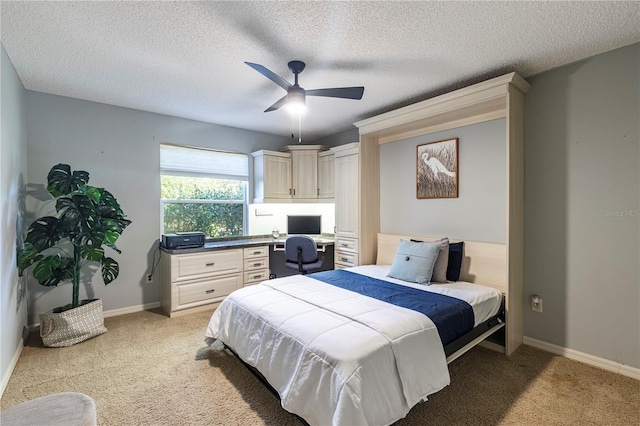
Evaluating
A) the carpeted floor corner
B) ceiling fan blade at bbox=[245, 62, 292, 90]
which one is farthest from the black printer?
ceiling fan blade at bbox=[245, 62, 292, 90]

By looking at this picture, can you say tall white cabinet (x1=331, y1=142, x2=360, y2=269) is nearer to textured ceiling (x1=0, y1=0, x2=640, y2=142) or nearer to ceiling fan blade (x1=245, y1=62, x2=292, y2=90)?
textured ceiling (x1=0, y1=0, x2=640, y2=142)

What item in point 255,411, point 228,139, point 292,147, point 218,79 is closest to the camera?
point 255,411

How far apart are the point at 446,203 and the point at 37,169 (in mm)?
4539

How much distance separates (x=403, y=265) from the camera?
304cm

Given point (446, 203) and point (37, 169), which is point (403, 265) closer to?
point (446, 203)

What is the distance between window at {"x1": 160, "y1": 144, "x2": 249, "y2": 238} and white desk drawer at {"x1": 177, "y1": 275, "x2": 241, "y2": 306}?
840mm

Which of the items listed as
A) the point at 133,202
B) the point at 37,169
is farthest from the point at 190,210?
the point at 37,169

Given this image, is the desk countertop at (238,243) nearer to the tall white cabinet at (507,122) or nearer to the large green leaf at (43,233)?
the large green leaf at (43,233)

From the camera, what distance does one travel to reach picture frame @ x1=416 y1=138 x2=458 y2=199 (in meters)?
3.34

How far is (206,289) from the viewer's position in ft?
12.5

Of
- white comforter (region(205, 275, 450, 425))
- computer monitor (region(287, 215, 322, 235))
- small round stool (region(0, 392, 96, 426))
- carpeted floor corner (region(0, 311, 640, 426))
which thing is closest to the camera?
small round stool (region(0, 392, 96, 426))

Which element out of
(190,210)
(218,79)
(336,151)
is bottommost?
(190,210)

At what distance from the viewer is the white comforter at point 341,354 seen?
1.49 metres

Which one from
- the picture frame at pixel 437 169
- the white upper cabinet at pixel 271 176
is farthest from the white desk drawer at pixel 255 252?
the picture frame at pixel 437 169
